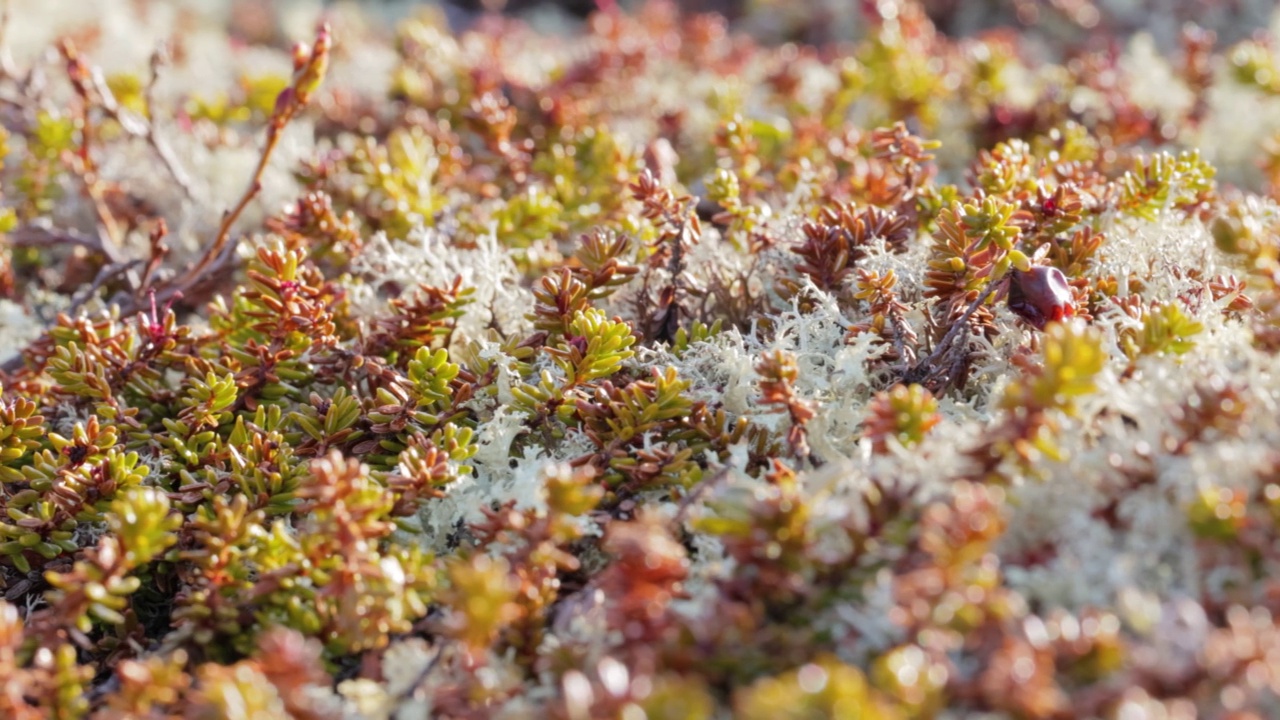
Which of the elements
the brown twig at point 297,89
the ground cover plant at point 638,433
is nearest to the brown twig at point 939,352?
the ground cover plant at point 638,433

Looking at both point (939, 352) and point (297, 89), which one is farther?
point (297, 89)

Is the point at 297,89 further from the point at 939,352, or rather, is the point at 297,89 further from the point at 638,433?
the point at 939,352

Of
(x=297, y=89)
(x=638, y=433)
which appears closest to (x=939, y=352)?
(x=638, y=433)

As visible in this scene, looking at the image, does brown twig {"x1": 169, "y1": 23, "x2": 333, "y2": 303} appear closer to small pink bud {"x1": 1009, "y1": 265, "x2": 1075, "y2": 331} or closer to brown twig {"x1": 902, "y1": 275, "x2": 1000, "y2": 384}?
brown twig {"x1": 902, "y1": 275, "x2": 1000, "y2": 384}

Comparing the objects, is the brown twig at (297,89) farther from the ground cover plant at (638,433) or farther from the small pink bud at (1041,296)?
the small pink bud at (1041,296)

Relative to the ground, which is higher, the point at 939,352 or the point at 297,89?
the point at 297,89

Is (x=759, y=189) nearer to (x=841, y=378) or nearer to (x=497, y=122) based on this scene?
(x=497, y=122)

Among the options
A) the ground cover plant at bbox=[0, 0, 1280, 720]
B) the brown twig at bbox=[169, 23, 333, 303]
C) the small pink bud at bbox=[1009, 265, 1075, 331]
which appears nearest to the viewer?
the ground cover plant at bbox=[0, 0, 1280, 720]

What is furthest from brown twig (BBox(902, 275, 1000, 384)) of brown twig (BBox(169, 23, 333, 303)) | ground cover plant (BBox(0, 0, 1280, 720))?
brown twig (BBox(169, 23, 333, 303))
